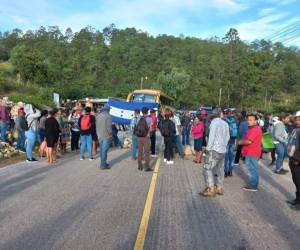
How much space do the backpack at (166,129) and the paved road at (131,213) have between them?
2.95 m

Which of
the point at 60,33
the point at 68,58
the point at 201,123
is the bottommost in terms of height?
the point at 201,123

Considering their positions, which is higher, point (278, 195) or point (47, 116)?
point (47, 116)

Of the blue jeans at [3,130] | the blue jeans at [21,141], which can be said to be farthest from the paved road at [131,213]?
the blue jeans at [3,130]

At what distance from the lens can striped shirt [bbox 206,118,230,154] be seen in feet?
31.2

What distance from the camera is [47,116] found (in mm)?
15484

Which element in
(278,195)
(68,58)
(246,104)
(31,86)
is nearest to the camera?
(278,195)

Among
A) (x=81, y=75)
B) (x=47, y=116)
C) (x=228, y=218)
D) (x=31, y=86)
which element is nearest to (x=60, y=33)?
(x=81, y=75)

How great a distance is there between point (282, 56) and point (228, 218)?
131299 mm

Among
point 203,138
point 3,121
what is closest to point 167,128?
point 203,138

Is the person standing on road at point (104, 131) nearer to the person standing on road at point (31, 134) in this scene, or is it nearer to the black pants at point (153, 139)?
the person standing on road at point (31, 134)

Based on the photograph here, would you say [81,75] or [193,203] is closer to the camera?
[193,203]

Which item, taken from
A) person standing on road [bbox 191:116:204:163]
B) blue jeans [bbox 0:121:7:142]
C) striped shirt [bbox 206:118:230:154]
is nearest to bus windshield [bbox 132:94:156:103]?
blue jeans [bbox 0:121:7:142]

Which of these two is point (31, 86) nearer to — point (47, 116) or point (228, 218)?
point (47, 116)

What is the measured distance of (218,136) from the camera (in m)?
9.58
